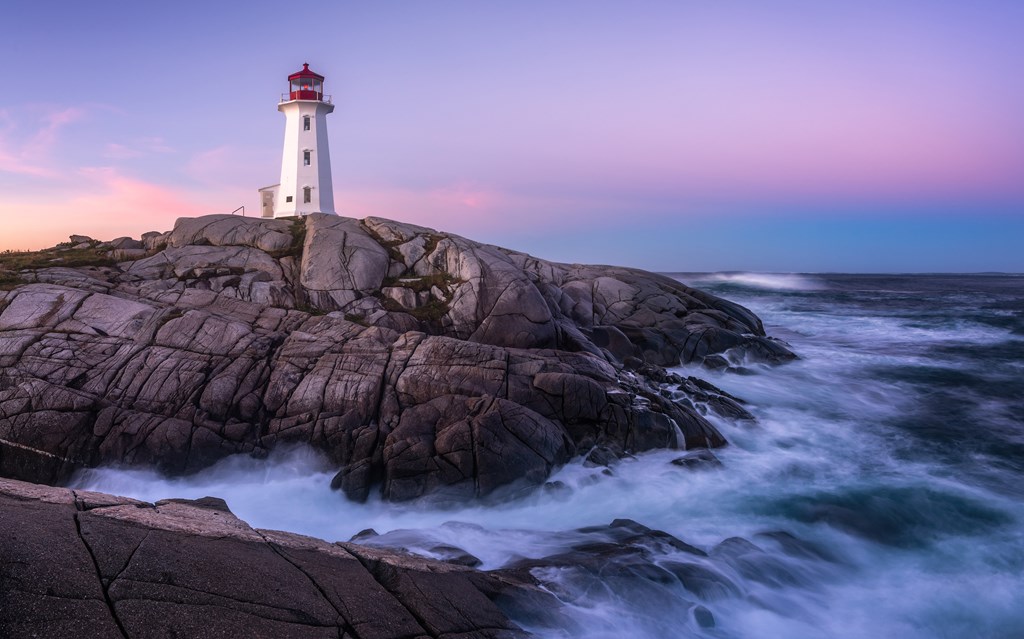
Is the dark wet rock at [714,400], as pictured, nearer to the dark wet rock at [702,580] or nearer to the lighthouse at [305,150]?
the dark wet rock at [702,580]

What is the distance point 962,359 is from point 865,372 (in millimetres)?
7263

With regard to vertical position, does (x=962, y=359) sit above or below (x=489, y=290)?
below

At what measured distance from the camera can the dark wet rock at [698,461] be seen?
16745 millimetres

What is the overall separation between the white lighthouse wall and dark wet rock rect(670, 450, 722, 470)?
1021 inches

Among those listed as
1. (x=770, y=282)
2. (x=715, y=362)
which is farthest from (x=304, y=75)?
(x=770, y=282)

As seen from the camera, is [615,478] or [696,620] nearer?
[696,620]

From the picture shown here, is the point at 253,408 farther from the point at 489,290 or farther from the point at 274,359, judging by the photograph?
the point at 489,290

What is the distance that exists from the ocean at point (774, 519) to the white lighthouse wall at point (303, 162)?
22757mm

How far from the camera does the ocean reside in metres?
10.9

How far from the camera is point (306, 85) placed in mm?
36219

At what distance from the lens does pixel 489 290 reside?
2284 centimetres

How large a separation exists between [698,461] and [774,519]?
2.62 meters

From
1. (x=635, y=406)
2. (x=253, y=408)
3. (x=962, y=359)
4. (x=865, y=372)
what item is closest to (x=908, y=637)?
(x=635, y=406)

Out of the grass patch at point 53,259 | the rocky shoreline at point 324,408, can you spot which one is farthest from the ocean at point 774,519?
the grass patch at point 53,259
